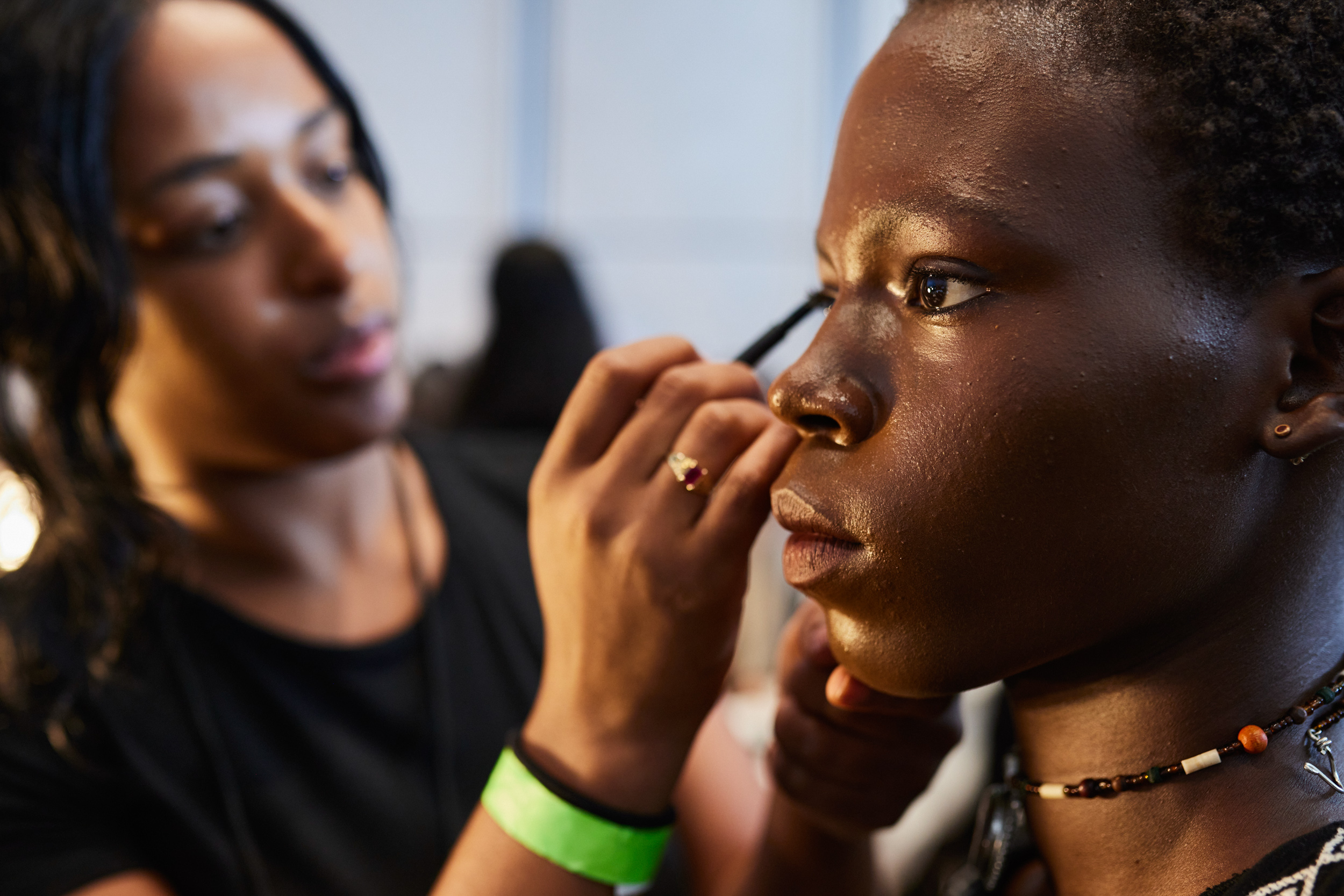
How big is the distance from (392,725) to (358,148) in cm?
65

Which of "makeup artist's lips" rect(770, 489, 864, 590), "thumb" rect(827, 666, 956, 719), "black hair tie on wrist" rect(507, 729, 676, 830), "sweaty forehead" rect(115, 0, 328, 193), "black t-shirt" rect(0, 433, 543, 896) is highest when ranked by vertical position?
"sweaty forehead" rect(115, 0, 328, 193)

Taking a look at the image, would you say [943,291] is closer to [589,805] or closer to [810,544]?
[810,544]

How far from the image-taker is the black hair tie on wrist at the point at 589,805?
682 mm

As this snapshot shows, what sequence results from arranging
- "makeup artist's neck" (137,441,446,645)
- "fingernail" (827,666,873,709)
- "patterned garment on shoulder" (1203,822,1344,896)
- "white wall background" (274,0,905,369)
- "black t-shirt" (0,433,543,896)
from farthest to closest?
"white wall background" (274,0,905,369), "makeup artist's neck" (137,441,446,645), "black t-shirt" (0,433,543,896), "fingernail" (827,666,873,709), "patterned garment on shoulder" (1203,822,1344,896)

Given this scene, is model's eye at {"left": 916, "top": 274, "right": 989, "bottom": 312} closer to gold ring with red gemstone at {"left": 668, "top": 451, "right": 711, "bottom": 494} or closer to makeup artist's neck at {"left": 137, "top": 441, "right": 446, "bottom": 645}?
gold ring with red gemstone at {"left": 668, "top": 451, "right": 711, "bottom": 494}

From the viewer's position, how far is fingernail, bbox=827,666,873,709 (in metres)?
0.62

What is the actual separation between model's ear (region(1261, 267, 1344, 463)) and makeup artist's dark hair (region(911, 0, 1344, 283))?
0.05 ft

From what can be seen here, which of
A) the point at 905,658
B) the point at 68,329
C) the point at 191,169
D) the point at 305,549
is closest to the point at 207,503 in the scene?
the point at 305,549

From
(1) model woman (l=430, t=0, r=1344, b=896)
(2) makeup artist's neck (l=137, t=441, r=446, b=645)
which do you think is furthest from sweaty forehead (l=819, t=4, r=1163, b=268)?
(2) makeup artist's neck (l=137, t=441, r=446, b=645)

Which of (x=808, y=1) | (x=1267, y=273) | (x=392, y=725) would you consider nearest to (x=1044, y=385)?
(x=1267, y=273)

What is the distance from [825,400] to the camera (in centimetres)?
53

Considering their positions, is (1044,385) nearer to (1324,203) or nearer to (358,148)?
(1324,203)

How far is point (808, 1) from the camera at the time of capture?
3836 mm

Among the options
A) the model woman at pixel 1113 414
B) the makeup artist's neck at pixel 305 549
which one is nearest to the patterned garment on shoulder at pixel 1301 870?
the model woman at pixel 1113 414
